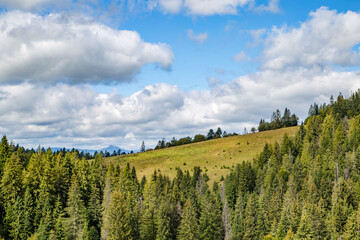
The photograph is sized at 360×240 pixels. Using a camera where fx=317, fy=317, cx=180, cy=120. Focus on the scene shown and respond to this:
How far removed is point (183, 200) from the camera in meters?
109

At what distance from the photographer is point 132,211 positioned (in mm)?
86375

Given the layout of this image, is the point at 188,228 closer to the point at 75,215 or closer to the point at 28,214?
the point at 75,215

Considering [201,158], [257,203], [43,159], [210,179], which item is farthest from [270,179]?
[43,159]

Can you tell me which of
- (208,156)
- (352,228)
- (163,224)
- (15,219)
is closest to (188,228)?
(163,224)

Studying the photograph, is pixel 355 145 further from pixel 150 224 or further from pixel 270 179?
pixel 150 224

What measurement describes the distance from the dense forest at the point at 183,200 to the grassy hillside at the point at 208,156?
77.5 ft

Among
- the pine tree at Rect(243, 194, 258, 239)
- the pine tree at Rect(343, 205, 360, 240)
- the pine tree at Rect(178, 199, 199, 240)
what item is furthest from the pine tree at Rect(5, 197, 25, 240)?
the pine tree at Rect(343, 205, 360, 240)

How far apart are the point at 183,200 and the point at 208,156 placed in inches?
2191

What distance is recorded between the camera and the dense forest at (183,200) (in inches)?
3236

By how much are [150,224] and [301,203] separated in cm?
4596

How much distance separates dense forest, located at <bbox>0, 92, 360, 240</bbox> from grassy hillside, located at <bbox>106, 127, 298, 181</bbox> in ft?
77.5

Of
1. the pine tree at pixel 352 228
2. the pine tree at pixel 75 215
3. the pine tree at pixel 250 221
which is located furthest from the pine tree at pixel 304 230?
the pine tree at pixel 75 215

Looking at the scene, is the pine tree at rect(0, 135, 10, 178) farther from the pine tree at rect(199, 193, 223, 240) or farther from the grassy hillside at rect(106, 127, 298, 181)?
the pine tree at rect(199, 193, 223, 240)

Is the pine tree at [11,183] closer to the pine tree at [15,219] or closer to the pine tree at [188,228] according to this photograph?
the pine tree at [15,219]
